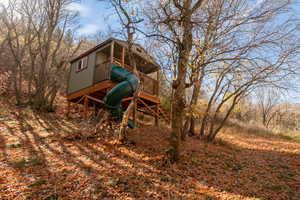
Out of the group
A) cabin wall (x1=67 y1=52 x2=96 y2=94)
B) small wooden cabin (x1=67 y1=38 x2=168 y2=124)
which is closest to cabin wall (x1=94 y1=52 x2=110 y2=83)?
small wooden cabin (x1=67 y1=38 x2=168 y2=124)

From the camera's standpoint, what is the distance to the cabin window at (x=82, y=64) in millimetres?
12978

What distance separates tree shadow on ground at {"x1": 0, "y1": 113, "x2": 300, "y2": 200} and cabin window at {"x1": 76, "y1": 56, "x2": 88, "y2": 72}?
547 cm

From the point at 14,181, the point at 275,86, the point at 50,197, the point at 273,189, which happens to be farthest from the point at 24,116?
the point at 275,86

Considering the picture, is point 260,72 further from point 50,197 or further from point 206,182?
point 50,197

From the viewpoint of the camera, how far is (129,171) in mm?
5652

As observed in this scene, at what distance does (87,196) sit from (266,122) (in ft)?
103

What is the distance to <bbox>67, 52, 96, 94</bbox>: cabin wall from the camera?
39.8 ft

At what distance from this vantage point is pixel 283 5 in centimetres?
667

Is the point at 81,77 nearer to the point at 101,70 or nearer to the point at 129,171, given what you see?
the point at 101,70

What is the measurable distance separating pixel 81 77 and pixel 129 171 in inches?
358

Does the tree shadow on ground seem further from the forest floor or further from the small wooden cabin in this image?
the small wooden cabin

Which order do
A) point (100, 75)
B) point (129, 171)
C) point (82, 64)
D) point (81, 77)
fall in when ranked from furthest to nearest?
point (82, 64)
point (81, 77)
point (100, 75)
point (129, 171)

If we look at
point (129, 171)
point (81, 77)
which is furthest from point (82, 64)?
point (129, 171)

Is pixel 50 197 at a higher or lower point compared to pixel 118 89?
lower
